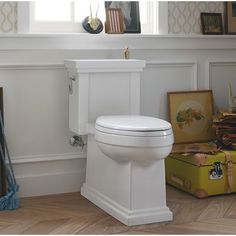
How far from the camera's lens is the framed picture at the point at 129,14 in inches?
141

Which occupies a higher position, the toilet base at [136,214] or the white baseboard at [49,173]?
the white baseboard at [49,173]

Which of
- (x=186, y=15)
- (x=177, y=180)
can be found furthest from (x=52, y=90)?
(x=186, y=15)

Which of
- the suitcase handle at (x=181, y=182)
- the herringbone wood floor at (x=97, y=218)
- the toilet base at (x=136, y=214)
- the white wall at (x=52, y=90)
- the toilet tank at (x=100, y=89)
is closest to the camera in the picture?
the herringbone wood floor at (x=97, y=218)

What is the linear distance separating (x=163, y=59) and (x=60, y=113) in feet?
2.72

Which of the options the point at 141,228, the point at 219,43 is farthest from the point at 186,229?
the point at 219,43

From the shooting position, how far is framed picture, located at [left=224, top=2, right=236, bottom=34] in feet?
12.6

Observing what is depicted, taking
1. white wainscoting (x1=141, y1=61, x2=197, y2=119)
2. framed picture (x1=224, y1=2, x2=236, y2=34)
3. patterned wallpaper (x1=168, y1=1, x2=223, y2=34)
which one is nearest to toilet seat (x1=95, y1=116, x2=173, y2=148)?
white wainscoting (x1=141, y1=61, x2=197, y2=119)

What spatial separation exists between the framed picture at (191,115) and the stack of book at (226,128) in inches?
7.7

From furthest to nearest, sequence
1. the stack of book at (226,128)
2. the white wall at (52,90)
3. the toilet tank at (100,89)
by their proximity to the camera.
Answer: the stack of book at (226,128), the white wall at (52,90), the toilet tank at (100,89)

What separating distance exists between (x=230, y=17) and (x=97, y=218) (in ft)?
6.17

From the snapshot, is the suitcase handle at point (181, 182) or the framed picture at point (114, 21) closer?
the suitcase handle at point (181, 182)

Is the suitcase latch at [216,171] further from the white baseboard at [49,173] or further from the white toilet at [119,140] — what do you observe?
the white baseboard at [49,173]

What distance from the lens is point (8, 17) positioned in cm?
317

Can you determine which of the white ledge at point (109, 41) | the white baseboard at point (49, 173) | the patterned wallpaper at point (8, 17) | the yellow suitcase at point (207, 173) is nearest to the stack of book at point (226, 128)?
the yellow suitcase at point (207, 173)
